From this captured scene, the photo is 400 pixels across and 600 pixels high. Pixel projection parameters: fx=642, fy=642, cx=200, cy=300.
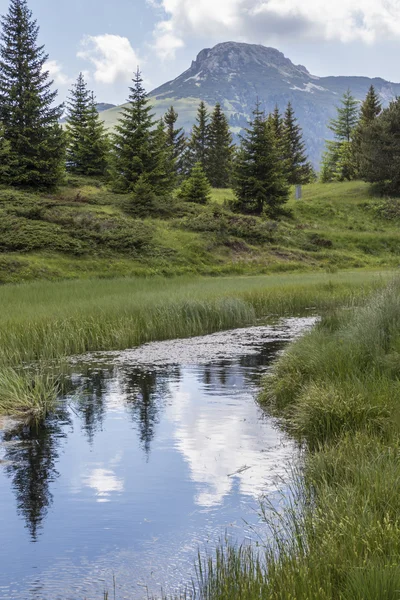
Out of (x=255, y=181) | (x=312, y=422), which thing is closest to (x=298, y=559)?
(x=312, y=422)

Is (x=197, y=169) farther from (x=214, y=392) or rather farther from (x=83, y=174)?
(x=214, y=392)

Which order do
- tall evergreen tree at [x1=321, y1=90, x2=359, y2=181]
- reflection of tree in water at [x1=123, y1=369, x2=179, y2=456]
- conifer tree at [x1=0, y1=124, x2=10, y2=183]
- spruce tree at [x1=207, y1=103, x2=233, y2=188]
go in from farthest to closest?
tall evergreen tree at [x1=321, y1=90, x2=359, y2=181], spruce tree at [x1=207, y1=103, x2=233, y2=188], conifer tree at [x1=0, y1=124, x2=10, y2=183], reflection of tree in water at [x1=123, y1=369, x2=179, y2=456]

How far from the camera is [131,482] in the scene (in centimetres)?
766

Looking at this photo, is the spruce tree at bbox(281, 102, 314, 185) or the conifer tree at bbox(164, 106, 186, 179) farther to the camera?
the conifer tree at bbox(164, 106, 186, 179)

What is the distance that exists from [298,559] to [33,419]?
6323 millimetres

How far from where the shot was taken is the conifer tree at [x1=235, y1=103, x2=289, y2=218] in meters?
50.2

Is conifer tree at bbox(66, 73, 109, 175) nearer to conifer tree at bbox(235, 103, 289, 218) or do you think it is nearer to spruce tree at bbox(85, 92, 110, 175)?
spruce tree at bbox(85, 92, 110, 175)

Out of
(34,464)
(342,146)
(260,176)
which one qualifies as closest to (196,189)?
(260,176)

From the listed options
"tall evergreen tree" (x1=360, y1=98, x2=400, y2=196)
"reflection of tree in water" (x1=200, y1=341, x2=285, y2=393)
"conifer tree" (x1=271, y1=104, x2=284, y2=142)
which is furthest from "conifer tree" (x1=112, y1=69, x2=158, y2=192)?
"reflection of tree in water" (x1=200, y1=341, x2=285, y2=393)

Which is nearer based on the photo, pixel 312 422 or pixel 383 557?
pixel 383 557

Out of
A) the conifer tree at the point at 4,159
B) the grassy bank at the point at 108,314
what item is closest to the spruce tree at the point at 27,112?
the conifer tree at the point at 4,159

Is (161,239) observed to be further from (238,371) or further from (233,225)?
(238,371)

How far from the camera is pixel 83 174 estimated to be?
5944 cm

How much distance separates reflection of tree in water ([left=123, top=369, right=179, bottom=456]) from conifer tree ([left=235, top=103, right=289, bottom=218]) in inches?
1485
